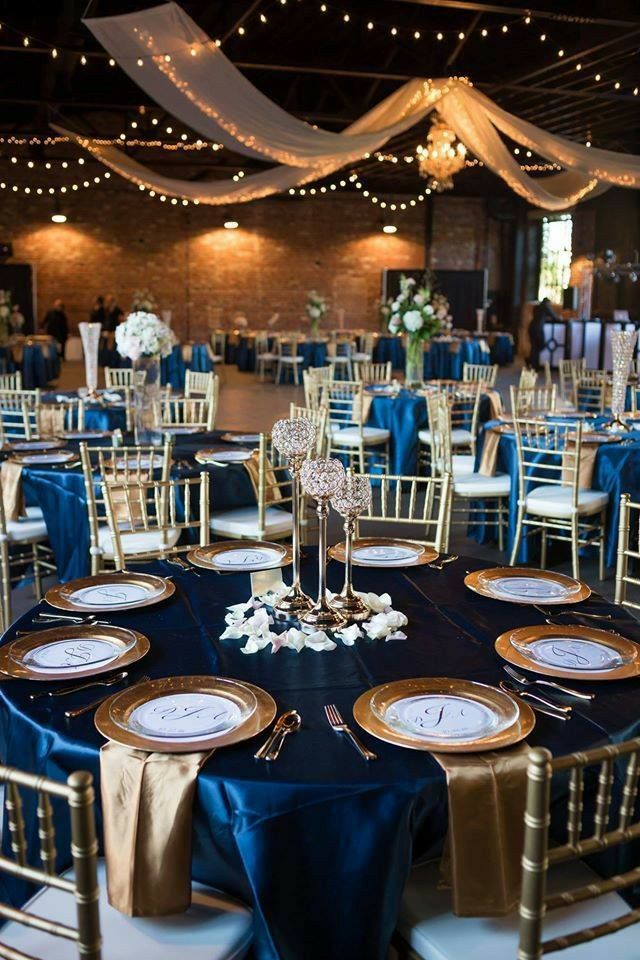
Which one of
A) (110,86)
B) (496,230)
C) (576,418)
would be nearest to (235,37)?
→ (110,86)

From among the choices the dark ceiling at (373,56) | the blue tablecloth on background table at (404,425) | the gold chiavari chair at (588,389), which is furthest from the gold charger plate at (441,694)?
the gold chiavari chair at (588,389)

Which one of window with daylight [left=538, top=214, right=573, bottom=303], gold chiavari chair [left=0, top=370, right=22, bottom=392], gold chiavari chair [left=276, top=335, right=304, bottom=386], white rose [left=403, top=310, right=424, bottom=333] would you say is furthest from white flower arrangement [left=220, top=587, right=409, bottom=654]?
window with daylight [left=538, top=214, right=573, bottom=303]

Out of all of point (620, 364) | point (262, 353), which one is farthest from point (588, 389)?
point (262, 353)

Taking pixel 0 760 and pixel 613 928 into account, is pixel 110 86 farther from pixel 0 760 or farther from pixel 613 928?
pixel 613 928

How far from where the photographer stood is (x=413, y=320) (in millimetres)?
7480

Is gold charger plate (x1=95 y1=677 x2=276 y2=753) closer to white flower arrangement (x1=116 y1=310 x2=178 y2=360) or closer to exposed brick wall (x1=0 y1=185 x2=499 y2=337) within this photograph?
white flower arrangement (x1=116 y1=310 x2=178 y2=360)

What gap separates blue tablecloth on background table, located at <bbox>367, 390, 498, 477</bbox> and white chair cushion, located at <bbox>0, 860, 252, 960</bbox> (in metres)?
5.68

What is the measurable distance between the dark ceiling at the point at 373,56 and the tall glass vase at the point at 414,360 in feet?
8.92

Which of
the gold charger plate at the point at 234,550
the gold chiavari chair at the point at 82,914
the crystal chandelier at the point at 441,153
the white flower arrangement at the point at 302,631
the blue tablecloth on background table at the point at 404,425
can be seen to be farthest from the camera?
the crystal chandelier at the point at 441,153

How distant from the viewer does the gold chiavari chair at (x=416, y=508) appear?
3201mm

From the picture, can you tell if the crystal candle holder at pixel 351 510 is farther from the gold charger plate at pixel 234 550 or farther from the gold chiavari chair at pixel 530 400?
the gold chiavari chair at pixel 530 400

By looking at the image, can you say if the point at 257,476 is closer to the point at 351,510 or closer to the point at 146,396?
the point at 146,396

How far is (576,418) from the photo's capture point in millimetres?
5953

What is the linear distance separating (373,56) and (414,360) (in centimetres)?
614
